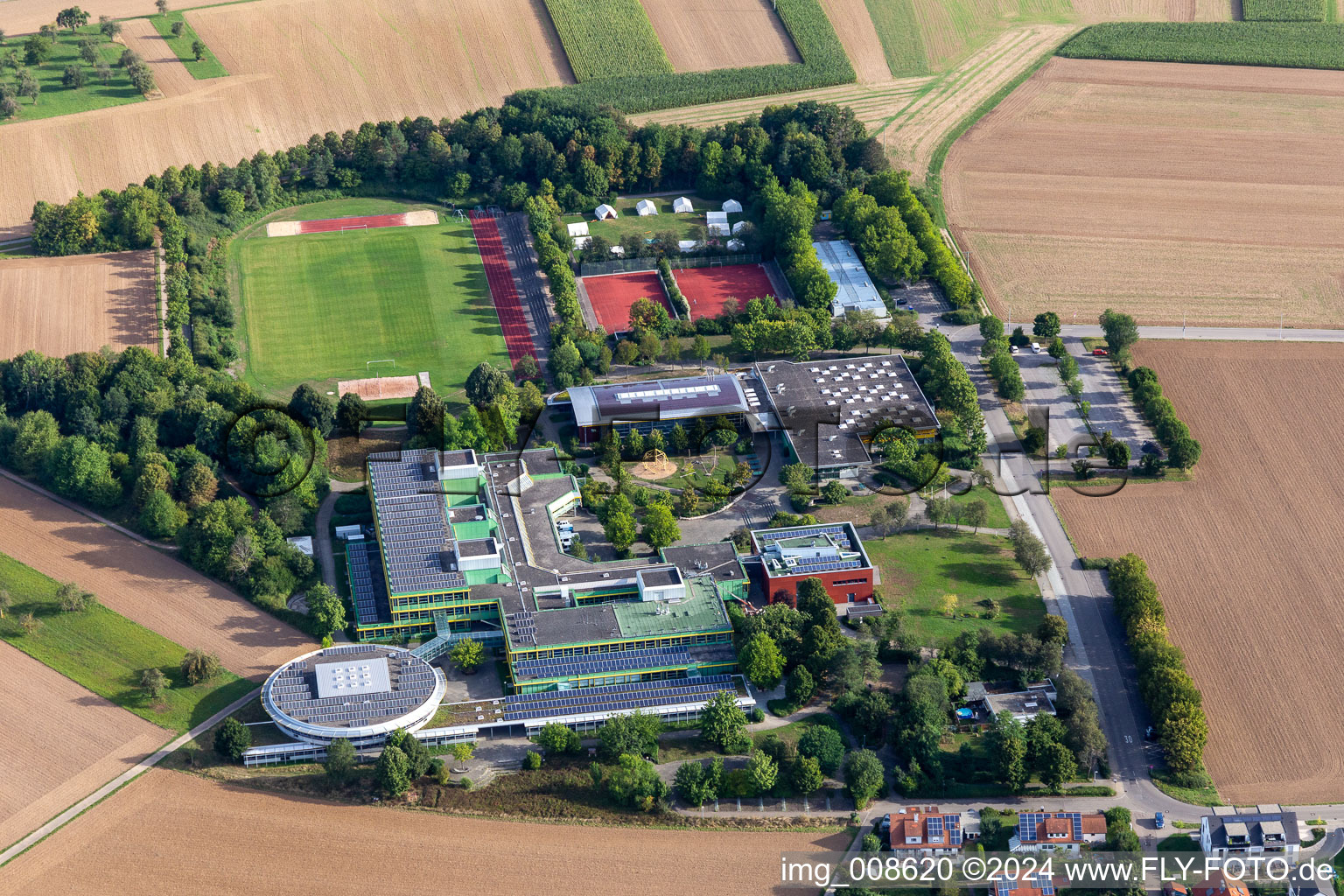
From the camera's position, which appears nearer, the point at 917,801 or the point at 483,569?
the point at 917,801

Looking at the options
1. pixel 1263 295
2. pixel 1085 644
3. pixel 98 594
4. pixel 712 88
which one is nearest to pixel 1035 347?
pixel 1263 295

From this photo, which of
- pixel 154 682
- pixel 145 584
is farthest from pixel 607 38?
pixel 154 682

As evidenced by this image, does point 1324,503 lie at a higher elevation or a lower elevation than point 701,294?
lower

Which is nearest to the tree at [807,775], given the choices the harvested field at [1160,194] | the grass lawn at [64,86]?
the harvested field at [1160,194]

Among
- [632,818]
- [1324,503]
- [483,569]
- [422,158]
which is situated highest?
[422,158]

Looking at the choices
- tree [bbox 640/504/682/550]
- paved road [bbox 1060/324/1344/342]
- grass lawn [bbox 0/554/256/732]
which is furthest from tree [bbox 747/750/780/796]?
paved road [bbox 1060/324/1344/342]

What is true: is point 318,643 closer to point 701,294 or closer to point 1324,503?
point 701,294

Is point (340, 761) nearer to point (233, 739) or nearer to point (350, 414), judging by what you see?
point (233, 739)
